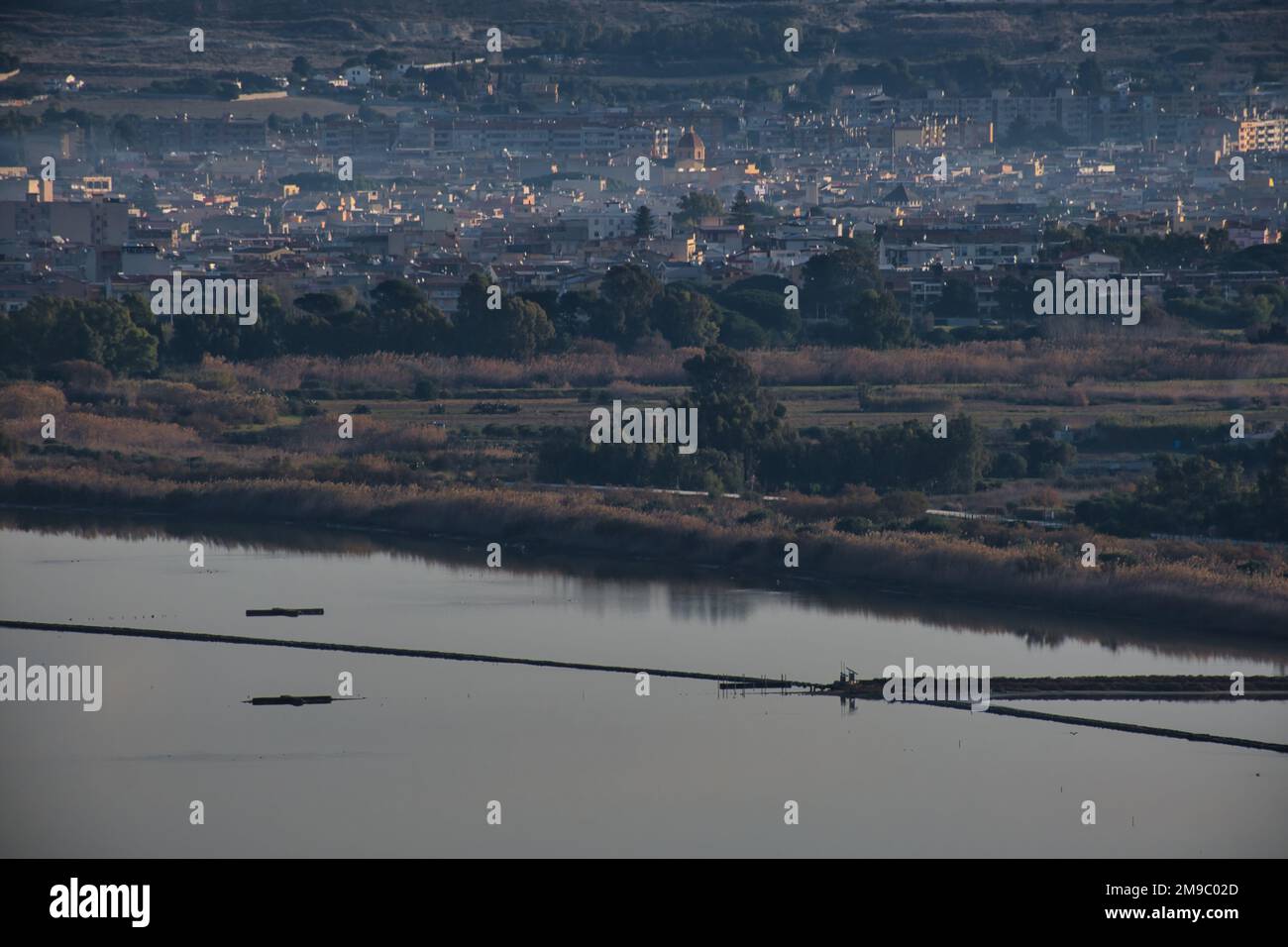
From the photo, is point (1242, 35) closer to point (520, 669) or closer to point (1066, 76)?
point (1066, 76)

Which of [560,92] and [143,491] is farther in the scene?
[560,92]

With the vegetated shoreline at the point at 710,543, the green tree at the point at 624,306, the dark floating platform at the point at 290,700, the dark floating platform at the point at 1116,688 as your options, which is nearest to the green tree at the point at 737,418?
the vegetated shoreline at the point at 710,543

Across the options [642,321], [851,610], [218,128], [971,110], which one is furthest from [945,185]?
[851,610]

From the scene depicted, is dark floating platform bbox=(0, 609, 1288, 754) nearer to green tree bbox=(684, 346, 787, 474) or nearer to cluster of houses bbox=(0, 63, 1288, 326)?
green tree bbox=(684, 346, 787, 474)

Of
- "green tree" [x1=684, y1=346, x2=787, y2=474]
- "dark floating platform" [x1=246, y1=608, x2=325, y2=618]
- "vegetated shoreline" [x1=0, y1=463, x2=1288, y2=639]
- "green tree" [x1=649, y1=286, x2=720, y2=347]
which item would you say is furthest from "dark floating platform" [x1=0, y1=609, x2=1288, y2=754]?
"green tree" [x1=649, y1=286, x2=720, y2=347]

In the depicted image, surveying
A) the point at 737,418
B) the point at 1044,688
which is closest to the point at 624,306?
the point at 737,418

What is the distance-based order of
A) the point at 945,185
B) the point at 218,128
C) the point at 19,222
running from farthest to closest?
the point at 218,128, the point at 945,185, the point at 19,222

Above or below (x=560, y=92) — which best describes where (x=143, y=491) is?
below
